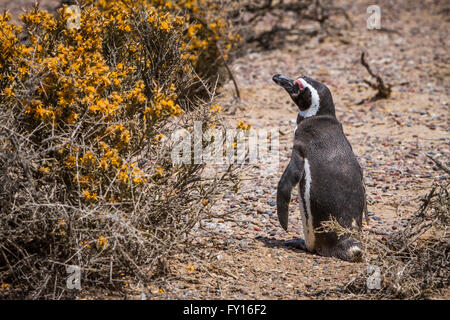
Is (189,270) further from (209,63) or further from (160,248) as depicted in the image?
(209,63)

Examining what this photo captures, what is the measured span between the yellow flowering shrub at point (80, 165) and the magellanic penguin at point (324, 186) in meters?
0.78

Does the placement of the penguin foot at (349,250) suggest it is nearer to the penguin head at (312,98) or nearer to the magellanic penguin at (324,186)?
the magellanic penguin at (324,186)

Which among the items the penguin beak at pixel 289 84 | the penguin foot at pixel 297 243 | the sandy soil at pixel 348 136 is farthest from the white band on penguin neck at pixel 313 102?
the penguin foot at pixel 297 243

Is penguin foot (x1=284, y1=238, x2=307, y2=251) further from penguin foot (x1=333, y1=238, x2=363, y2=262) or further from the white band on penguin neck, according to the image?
the white band on penguin neck

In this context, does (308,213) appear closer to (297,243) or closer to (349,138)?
(297,243)

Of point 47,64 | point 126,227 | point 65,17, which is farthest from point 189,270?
point 65,17

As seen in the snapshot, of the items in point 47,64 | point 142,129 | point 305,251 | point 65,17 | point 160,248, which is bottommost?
point 305,251

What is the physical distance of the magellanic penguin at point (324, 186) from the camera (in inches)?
178

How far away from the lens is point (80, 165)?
11.5ft

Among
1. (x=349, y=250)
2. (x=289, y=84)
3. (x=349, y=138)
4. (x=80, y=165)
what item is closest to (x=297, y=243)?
(x=349, y=250)

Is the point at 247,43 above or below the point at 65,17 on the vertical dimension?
below

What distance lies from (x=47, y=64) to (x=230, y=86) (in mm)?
6036

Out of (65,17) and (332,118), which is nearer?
(65,17)

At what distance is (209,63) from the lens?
817 centimetres
